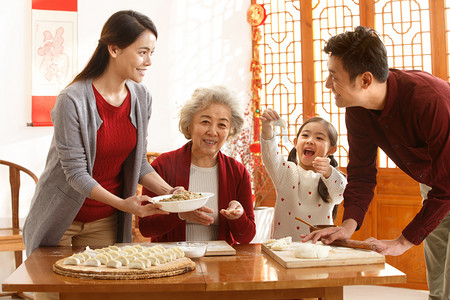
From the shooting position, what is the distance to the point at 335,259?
1.70 m

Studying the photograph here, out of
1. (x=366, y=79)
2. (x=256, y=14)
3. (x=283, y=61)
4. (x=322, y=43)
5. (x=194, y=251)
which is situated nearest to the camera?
(x=194, y=251)

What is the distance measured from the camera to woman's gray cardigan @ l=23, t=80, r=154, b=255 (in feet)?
6.46

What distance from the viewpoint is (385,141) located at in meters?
2.12

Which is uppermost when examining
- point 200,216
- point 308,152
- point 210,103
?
point 210,103

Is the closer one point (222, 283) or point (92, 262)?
point (222, 283)

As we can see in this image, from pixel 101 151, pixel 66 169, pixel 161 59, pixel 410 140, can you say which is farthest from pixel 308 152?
pixel 161 59

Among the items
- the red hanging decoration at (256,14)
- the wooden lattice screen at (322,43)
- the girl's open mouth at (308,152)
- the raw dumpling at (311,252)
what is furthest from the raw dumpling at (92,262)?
the red hanging decoration at (256,14)

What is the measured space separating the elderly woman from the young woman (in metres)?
0.14

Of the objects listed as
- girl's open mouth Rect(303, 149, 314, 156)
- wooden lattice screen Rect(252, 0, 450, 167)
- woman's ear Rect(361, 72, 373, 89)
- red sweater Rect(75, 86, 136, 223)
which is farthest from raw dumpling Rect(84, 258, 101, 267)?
wooden lattice screen Rect(252, 0, 450, 167)

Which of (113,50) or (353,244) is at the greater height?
(113,50)

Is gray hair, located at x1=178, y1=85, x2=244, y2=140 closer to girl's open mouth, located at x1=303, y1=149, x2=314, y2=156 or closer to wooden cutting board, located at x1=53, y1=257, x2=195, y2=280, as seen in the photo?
girl's open mouth, located at x1=303, y1=149, x2=314, y2=156

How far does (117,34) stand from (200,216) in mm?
805

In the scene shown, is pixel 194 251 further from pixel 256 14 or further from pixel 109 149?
pixel 256 14

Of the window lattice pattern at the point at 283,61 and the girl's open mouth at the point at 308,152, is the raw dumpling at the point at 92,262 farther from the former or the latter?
the window lattice pattern at the point at 283,61
